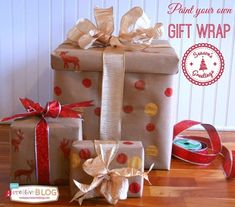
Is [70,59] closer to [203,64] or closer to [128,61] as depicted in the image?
[128,61]

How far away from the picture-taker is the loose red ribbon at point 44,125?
77 cm

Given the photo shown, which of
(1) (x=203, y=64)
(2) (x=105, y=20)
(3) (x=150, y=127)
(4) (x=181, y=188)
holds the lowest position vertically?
(4) (x=181, y=188)

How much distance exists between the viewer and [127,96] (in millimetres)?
855

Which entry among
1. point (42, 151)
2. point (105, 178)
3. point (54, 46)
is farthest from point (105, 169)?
point (54, 46)

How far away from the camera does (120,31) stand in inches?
35.5

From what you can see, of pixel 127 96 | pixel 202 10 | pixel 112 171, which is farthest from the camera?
pixel 202 10

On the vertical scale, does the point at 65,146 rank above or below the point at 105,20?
below

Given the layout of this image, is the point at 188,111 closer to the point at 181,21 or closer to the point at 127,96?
the point at 181,21

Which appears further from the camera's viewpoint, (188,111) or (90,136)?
(188,111)

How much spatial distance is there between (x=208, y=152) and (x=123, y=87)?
30 cm

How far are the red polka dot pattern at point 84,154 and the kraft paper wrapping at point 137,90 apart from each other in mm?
132

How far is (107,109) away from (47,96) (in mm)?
351

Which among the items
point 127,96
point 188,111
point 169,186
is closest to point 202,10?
point 188,111

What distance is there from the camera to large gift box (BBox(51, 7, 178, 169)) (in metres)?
0.83
